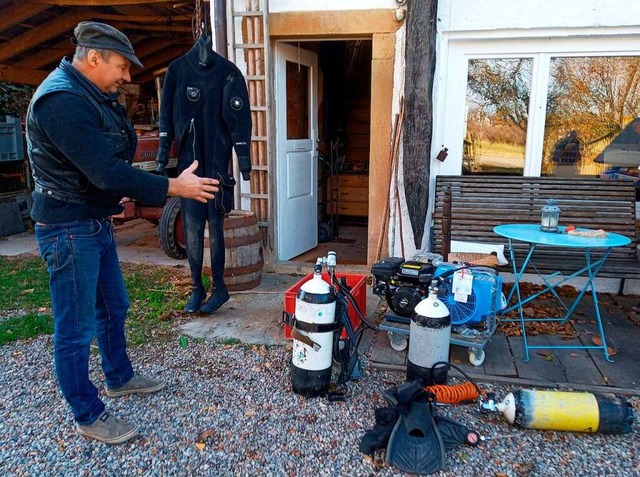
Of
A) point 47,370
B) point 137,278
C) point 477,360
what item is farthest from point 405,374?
point 137,278

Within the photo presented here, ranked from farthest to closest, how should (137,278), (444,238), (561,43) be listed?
(137,278), (561,43), (444,238)

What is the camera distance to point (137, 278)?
520 centimetres

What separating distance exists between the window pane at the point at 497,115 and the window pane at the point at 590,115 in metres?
0.23

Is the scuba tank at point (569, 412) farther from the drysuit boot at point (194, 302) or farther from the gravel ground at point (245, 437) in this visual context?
the drysuit boot at point (194, 302)

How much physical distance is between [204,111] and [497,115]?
8.87 feet

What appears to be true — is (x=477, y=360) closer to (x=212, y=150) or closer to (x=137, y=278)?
(x=212, y=150)

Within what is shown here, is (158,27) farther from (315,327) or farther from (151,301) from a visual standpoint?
(315,327)

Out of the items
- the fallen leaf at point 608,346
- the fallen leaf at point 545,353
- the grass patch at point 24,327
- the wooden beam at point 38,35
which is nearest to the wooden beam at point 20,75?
the wooden beam at point 38,35

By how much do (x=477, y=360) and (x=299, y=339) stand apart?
1.22 metres

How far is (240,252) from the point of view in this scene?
15.2 ft

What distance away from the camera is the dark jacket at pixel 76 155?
85.2 inches

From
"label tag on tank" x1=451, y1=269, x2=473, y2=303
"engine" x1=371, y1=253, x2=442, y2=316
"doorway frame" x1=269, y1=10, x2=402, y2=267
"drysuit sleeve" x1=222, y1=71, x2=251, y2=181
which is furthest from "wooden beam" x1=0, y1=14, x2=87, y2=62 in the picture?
"label tag on tank" x1=451, y1=269, x2=473, y2=303

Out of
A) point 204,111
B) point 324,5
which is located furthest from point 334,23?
point 204,111

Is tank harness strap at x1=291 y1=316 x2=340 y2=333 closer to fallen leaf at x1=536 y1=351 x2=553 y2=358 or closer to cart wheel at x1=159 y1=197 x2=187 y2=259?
fallen leaf at x1=536 y1=351 x2=553 y2=358
